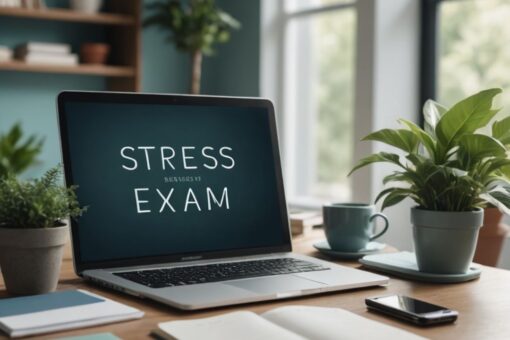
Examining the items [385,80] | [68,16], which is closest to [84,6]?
[68,16]

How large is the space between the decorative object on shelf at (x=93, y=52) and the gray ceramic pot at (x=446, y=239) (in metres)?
2.70

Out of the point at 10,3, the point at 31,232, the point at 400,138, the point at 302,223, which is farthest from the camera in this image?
the point at 10,3

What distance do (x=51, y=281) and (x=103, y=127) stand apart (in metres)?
0.29

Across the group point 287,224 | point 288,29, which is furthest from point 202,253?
point 288,29

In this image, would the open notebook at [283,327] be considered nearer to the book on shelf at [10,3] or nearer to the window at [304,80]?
the window at [304,80]

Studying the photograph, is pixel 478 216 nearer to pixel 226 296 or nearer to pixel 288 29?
pixel 226 296

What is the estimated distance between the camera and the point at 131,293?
1.04 metres

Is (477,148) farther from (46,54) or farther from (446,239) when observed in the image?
(46,54)

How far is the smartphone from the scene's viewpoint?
36.4 inches

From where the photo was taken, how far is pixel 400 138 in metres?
1.26

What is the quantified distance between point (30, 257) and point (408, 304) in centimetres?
53

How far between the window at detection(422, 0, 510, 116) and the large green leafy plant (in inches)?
78.9

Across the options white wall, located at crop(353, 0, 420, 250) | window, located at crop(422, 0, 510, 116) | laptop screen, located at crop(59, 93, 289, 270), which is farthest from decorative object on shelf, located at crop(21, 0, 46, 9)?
laptop screen, located at crop(59, 93, 289, 270)

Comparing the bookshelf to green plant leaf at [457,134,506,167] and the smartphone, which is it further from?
the smartphone
